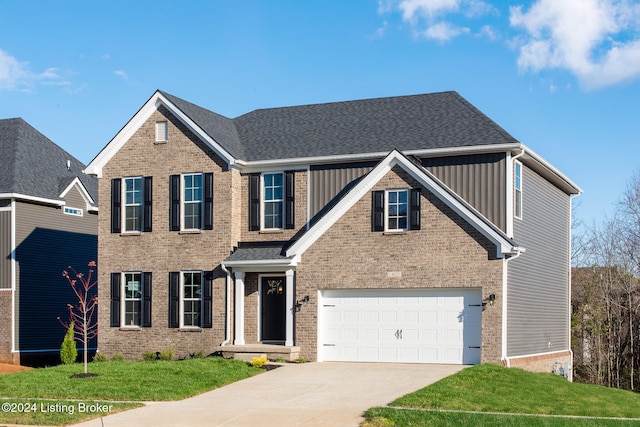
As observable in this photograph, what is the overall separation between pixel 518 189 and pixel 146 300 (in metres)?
12.5

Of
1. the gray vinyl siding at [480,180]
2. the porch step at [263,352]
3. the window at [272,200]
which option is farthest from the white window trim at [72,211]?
the gray vinyl siding at [480,180]

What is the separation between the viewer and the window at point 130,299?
2902cm

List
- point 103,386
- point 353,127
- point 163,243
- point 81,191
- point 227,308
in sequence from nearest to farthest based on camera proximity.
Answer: point 103,386 < point 227,308 < point 163,243 < point 353,127 < point 81,191

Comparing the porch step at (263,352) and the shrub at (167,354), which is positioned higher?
the porch step at (263,352)

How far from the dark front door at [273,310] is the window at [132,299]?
4.32 metres

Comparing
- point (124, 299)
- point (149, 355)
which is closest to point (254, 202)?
point (124, 299)

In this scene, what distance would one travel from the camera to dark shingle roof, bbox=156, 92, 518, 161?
26766 mm

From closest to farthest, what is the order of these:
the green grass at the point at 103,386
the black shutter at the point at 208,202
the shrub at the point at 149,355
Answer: the green grass at the point at 103,386
the shrub at the point at 149,355
the black shutter at the point at 208,202

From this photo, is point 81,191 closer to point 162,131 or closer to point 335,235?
point 162,131

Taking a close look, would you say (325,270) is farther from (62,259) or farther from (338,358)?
(62,259)

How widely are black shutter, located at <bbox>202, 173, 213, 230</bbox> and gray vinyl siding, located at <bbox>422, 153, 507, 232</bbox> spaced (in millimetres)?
7246

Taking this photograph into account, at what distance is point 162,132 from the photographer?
1153 inches

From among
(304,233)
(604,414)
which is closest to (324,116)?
(304,233)

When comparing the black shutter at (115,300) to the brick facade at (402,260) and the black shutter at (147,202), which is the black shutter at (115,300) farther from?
the brick facade at (402,260)
